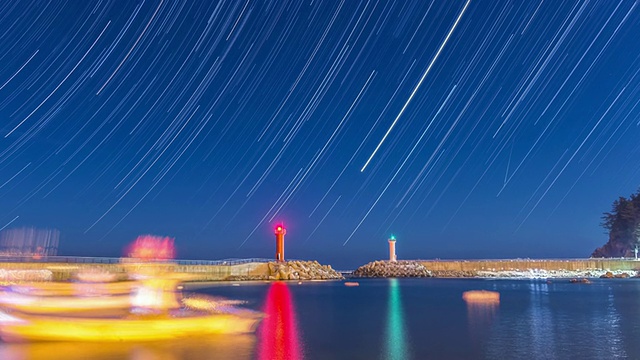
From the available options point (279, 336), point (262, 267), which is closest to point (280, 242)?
point (262, 267)

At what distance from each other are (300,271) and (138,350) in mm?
75909

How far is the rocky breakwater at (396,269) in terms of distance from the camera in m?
113

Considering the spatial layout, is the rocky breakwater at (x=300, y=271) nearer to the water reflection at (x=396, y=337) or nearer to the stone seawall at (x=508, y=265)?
the stone seawall at (x=508, y=265)

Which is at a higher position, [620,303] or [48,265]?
[48,265]

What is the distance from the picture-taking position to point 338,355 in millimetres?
18828

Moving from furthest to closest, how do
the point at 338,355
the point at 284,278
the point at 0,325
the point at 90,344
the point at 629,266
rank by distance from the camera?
the point at 629,266
the point at 284,278
the point at 0,325
the point at 90,344
the point at 338,355

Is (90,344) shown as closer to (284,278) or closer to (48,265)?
(48,265)

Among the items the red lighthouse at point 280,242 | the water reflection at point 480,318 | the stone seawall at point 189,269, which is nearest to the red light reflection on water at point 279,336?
the water reflection at point 480,318

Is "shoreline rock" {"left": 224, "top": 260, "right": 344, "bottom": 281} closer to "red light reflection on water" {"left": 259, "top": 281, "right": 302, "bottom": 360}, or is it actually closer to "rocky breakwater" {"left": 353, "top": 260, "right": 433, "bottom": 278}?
"rocky breakwater" {"left": 353, "top": 260, "right": 433, "bottom": 278}

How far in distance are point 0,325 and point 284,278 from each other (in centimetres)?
→ 6950

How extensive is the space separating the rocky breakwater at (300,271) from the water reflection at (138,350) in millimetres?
69570

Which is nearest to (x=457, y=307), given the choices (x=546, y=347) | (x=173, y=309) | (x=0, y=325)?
(x=546, y=347)

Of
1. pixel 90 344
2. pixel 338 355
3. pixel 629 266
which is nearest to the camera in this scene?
pixel 338 355

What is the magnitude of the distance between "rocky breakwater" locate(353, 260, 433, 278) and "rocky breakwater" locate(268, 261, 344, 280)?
12890 mm
